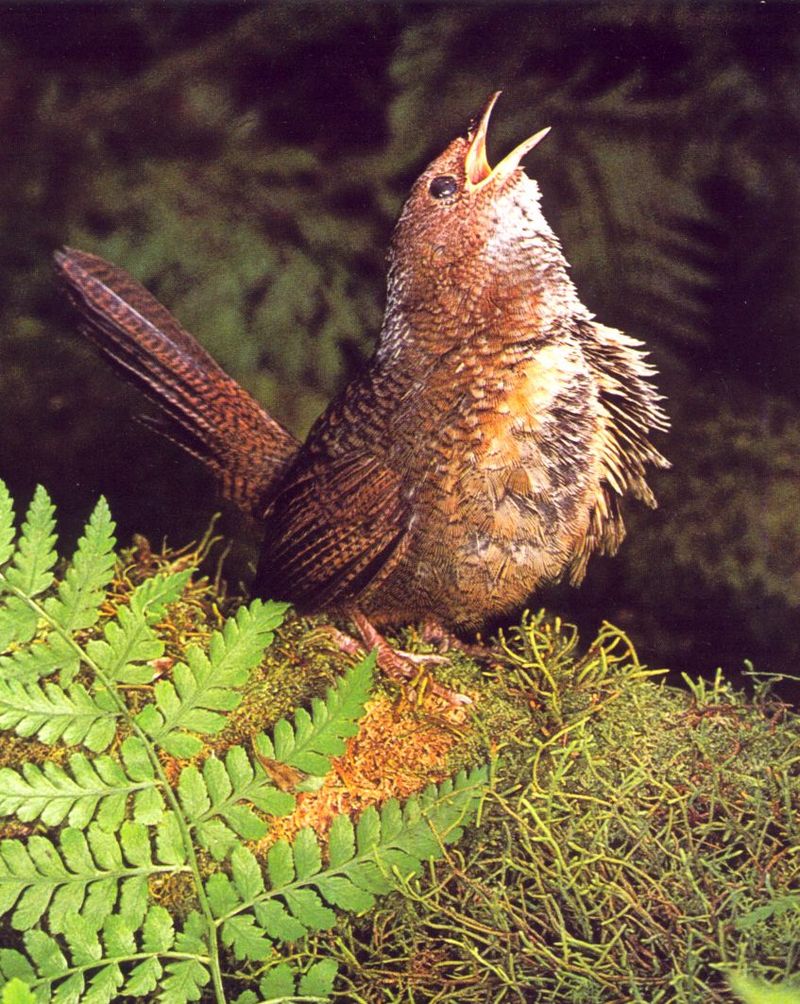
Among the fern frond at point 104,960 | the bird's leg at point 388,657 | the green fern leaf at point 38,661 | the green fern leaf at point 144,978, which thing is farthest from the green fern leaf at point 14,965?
the bird's leg at point 388,657

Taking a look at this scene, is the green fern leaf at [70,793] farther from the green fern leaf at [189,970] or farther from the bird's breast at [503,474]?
the bird's breast at [503,474]

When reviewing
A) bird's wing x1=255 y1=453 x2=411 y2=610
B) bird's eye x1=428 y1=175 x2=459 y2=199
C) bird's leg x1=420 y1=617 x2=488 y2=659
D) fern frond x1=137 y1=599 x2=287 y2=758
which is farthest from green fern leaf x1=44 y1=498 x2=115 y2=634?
bird's eye x1=428 y1=175 x2=459 y2=199

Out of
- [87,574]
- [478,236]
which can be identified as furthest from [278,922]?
[478,236]

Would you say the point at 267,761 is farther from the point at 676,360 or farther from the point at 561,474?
the point at 676,360

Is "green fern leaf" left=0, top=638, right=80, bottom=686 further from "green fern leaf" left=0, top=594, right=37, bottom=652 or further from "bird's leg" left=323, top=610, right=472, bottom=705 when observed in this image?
"bird's leg" left=323, top=610, right=472, bottom=705

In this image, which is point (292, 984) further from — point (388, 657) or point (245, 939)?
point (388, 657)

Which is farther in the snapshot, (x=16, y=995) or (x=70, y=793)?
(x=70, y=793)
